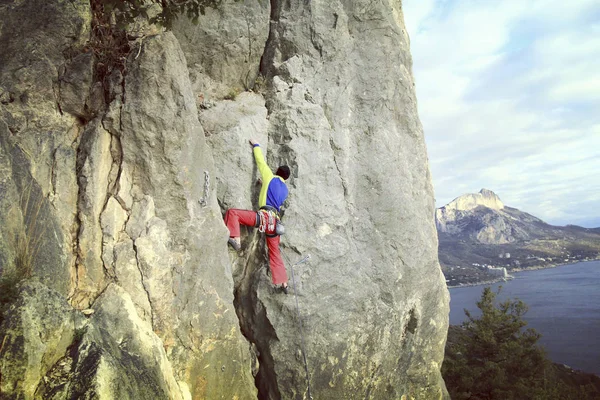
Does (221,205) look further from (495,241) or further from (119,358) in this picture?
(495,241)

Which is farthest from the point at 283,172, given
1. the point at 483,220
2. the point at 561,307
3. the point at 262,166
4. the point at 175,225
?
the point at 483,220

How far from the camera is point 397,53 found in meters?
7.86

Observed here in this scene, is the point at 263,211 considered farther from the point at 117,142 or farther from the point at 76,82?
the point at 76,82

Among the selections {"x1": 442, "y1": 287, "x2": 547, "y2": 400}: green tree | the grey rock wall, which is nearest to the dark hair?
Answer: the grey rock wall

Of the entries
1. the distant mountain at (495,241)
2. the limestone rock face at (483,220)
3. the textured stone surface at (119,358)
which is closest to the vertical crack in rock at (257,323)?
the textured stone surface at (119,358)

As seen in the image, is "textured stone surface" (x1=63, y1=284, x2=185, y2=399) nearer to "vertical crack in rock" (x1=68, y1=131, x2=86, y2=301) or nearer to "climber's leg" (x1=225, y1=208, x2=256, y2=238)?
"vertical crack in rock" (x1=68, y1=131, x2=86, y2=301)

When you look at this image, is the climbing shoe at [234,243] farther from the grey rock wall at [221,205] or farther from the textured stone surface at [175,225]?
the textured stone surface at [175,225]

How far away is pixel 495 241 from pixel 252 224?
151 m

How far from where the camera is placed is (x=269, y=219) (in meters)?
5.91

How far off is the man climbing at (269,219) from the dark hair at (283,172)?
0.14 meters

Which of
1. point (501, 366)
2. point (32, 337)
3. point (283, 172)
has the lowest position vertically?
point (501, 366)

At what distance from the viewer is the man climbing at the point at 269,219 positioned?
19.5ft

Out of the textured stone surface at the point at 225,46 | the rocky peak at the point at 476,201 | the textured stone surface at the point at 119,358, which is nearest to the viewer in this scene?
the textured stone surface at the point at 119,358

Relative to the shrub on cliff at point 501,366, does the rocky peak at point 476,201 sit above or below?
above
